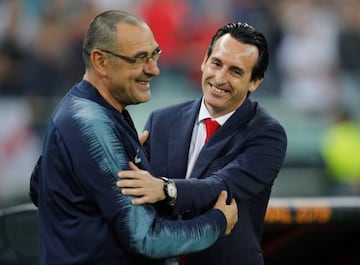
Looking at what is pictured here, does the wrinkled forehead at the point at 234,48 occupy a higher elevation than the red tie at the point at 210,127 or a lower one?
higher

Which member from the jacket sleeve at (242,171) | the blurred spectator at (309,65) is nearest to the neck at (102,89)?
the jacket sleeve at (242,171)

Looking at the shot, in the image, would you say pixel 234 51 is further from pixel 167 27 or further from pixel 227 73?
pixel 167 27

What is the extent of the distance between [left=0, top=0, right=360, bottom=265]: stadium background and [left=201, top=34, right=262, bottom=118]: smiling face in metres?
5.02

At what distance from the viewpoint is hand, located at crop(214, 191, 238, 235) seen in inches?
153

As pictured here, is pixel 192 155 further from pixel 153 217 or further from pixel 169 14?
pixel 169 14

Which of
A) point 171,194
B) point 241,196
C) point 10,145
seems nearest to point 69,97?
point 171,194

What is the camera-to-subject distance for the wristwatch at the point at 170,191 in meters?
3.77

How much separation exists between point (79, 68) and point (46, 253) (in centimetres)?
649

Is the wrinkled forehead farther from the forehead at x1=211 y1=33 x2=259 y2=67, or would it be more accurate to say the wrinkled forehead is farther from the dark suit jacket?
the dark suit jacket

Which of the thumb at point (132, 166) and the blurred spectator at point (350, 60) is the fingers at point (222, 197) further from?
the blurred spectator at point (350, 60)

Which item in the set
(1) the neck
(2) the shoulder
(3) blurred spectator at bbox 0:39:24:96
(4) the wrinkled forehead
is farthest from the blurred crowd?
(1) the neck

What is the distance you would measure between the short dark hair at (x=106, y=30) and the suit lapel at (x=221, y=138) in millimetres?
756

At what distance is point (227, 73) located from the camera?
4.30 m

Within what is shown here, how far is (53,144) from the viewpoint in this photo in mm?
3682
